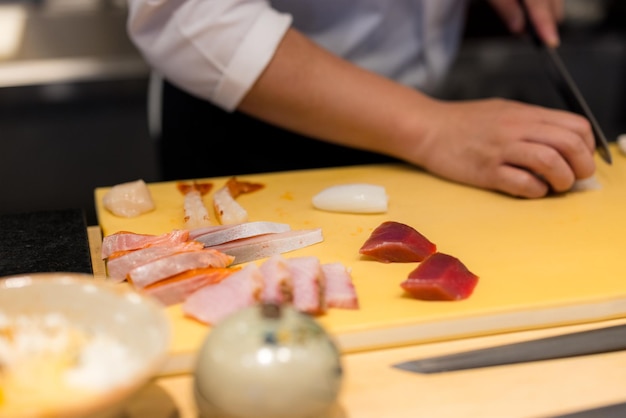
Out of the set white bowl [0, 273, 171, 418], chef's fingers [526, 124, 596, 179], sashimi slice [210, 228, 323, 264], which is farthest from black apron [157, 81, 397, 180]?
white bowl [0, 273, 171, 418]

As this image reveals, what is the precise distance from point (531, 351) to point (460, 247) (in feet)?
0.94

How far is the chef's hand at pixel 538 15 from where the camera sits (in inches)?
75.4

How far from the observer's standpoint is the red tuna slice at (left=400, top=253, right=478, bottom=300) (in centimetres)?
110

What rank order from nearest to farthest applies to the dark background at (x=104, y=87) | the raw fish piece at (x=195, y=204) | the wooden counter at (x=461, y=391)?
the wooden counter at (x=461, y=391), the raw fish piece at (x=195, y=204), the dark background at (x=104, y=87)

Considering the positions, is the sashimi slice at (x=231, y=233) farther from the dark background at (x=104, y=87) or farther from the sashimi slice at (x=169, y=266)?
the dark background at (x=104, y=87)

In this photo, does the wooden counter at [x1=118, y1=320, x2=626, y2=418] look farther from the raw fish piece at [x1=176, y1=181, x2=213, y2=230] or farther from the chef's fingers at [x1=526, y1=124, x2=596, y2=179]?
the chef's fingers at [x1=526, y1=124, x2=596, y2=179]

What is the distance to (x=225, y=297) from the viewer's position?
3.47ft

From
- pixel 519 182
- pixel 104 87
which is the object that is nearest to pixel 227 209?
pixel 519 182

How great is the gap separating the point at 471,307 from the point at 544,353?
11 cm

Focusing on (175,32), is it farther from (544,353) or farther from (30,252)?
(544,353)

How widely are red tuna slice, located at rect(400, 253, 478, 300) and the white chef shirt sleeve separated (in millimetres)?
538

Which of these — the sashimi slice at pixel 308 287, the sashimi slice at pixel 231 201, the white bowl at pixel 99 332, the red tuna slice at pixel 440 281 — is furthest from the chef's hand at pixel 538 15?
the white bowl at pixel 99 332

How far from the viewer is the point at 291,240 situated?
50.5 inches

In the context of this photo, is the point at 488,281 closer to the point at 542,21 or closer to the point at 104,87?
the point at 542,21
